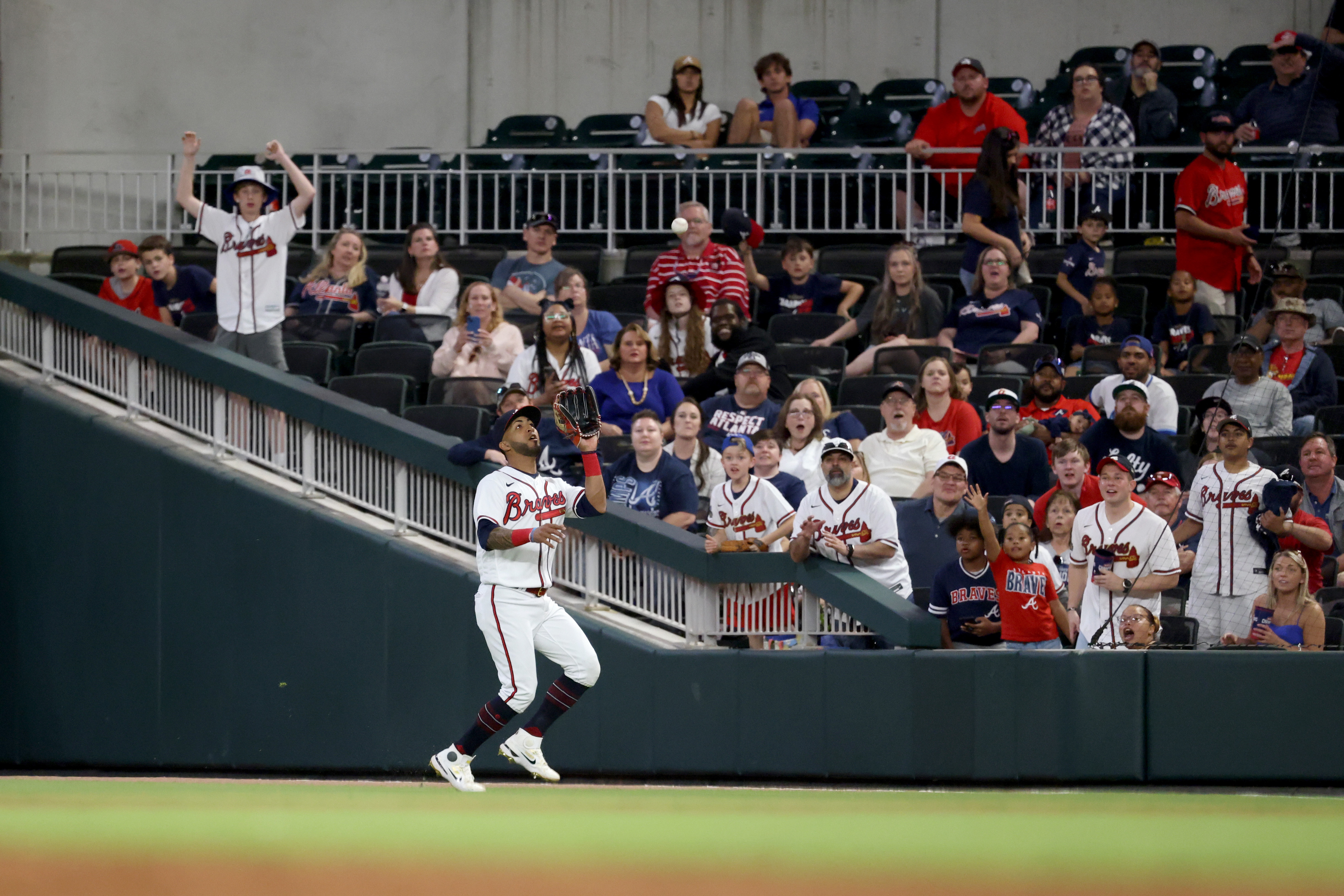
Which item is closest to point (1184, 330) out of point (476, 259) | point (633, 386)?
point (633, 386)

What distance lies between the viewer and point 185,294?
13.2 metres

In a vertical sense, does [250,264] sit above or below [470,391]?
above

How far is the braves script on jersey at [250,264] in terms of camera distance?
11539mm

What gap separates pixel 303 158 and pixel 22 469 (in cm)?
557

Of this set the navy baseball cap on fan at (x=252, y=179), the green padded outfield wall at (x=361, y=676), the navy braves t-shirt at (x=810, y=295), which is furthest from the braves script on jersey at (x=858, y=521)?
the navy baseball cap on fan at (x=252, y=179)

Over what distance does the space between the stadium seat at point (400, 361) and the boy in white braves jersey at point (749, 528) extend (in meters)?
2.91

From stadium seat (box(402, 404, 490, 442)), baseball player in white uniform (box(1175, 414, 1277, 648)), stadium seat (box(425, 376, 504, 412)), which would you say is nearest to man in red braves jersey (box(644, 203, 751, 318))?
stadium seat (box(425, 376, 504, 412))

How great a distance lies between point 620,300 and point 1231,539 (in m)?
5.43

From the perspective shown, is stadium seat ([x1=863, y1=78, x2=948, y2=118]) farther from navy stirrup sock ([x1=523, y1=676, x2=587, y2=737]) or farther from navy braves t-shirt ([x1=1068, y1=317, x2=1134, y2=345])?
navy stirrup sock ([x1=523, y1=676, x2=587, y2=737])

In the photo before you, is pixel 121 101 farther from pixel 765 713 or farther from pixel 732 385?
pixel 765 713

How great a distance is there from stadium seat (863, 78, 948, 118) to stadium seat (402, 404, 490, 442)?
7226mm

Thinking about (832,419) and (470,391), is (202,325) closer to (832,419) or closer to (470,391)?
(470,391)

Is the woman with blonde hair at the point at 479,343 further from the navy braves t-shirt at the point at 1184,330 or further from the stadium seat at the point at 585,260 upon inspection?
the navy braves t-shirt at the point at 1184,330

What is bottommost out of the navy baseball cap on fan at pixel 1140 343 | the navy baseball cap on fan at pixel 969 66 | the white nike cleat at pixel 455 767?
the white nike cleat at pixel 455 767
